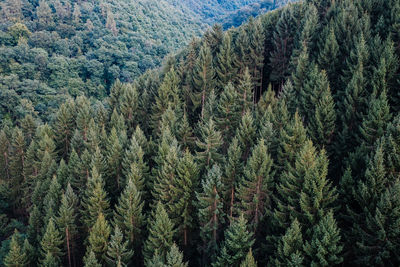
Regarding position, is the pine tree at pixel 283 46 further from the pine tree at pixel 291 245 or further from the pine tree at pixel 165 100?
the pine tree at pixel 291 245

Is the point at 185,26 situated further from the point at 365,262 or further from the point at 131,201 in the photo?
the point at 365,262

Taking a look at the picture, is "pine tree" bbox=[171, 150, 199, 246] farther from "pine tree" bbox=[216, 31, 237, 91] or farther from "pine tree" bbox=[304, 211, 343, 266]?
"pine tree" bbox=[216, 31, 237, 91]

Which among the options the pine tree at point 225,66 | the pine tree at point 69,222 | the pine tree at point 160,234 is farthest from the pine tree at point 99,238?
the pine tree at point 225,66

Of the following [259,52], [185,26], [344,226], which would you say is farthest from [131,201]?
[185,26]

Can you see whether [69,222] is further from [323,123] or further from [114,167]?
[323,123]

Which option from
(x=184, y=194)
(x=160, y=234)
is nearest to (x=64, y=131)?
(x=184, y=194)

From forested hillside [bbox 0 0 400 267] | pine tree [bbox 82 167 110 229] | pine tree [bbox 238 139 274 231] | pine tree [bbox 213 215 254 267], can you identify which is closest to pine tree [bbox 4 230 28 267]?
forested hillside [bbox 0 0 400 267]
